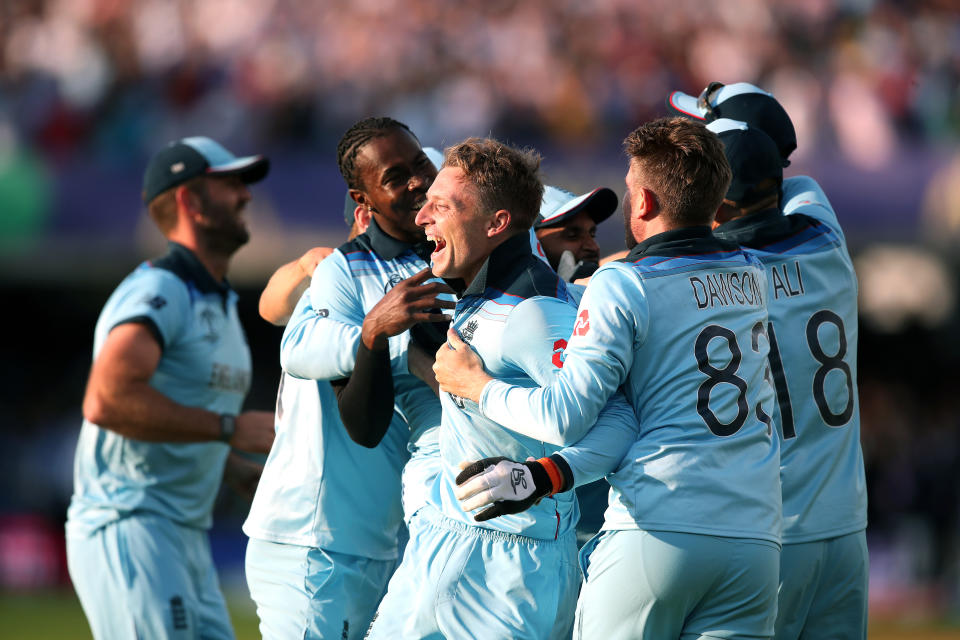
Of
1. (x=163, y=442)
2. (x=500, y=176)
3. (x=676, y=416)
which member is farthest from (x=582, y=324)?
(x=163, y=442)

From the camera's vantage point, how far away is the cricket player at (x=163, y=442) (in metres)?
5.44

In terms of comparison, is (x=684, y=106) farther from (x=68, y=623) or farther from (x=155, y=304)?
(x=68, y=623)

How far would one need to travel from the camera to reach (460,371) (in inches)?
141

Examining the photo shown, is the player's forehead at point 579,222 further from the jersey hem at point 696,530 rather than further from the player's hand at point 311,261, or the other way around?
the jersey hem at point 696,530

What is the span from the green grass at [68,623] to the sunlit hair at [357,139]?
827 cm

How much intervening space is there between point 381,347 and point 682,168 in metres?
1.16

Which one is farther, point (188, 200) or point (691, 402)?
point (188, 200)

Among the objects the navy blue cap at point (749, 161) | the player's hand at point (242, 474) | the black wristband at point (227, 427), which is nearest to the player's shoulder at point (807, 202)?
the navy blue cap at point (749, 161)

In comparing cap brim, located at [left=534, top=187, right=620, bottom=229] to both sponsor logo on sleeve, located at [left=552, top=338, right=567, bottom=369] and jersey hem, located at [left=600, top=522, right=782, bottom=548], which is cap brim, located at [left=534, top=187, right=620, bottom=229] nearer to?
sponsor logo on sleeve, located at [left=552, top=338, right=567, bottom=369]

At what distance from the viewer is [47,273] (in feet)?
49.5

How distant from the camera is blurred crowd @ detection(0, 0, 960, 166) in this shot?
1479cm

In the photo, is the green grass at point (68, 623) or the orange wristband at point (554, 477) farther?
the green grass at point (68, 623)

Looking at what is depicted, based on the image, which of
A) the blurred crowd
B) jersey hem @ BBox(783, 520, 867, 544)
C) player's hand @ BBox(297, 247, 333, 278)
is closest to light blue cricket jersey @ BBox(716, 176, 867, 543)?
jersey hem @ BBox(783, 520, 867, 544)

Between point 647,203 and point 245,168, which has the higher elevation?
point 245,168
